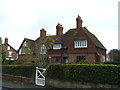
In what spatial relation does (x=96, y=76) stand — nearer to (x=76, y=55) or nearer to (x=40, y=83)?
(x=40, y=83)

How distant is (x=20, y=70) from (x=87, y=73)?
24.9 ft

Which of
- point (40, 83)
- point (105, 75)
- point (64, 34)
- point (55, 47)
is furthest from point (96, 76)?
point (64, 34)

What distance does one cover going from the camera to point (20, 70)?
1664cm

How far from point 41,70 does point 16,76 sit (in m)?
3.08

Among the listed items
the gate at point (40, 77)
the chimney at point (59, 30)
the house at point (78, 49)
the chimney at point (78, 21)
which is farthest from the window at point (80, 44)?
the gate at point (40, 77)


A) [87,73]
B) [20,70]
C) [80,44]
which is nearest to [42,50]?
[20,70]

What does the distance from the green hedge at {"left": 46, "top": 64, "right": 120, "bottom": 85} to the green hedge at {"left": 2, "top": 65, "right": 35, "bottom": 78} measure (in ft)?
6.94

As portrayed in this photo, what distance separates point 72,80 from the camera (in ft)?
42.1

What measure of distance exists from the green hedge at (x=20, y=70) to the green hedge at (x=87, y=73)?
2.12 metres

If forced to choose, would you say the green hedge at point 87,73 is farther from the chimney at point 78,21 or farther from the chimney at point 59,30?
the chimney at point 59,30

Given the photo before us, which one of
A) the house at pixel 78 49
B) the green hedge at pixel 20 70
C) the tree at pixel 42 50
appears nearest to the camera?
the green hedge at pixel 20 70

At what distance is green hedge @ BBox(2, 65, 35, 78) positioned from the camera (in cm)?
1562

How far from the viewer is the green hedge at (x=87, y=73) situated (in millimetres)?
11148

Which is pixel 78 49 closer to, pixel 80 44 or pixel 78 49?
pixel 78 49
